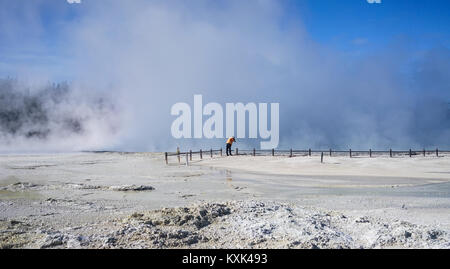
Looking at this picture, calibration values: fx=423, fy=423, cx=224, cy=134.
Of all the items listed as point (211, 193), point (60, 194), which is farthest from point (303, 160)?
point (60, 194)

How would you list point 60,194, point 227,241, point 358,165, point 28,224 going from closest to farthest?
point 227,241, point 28,224, point 60,194, point 358,165

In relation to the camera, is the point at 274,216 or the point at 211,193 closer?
the point at 274,216

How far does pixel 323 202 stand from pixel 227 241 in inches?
249

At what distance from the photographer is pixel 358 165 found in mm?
31875
